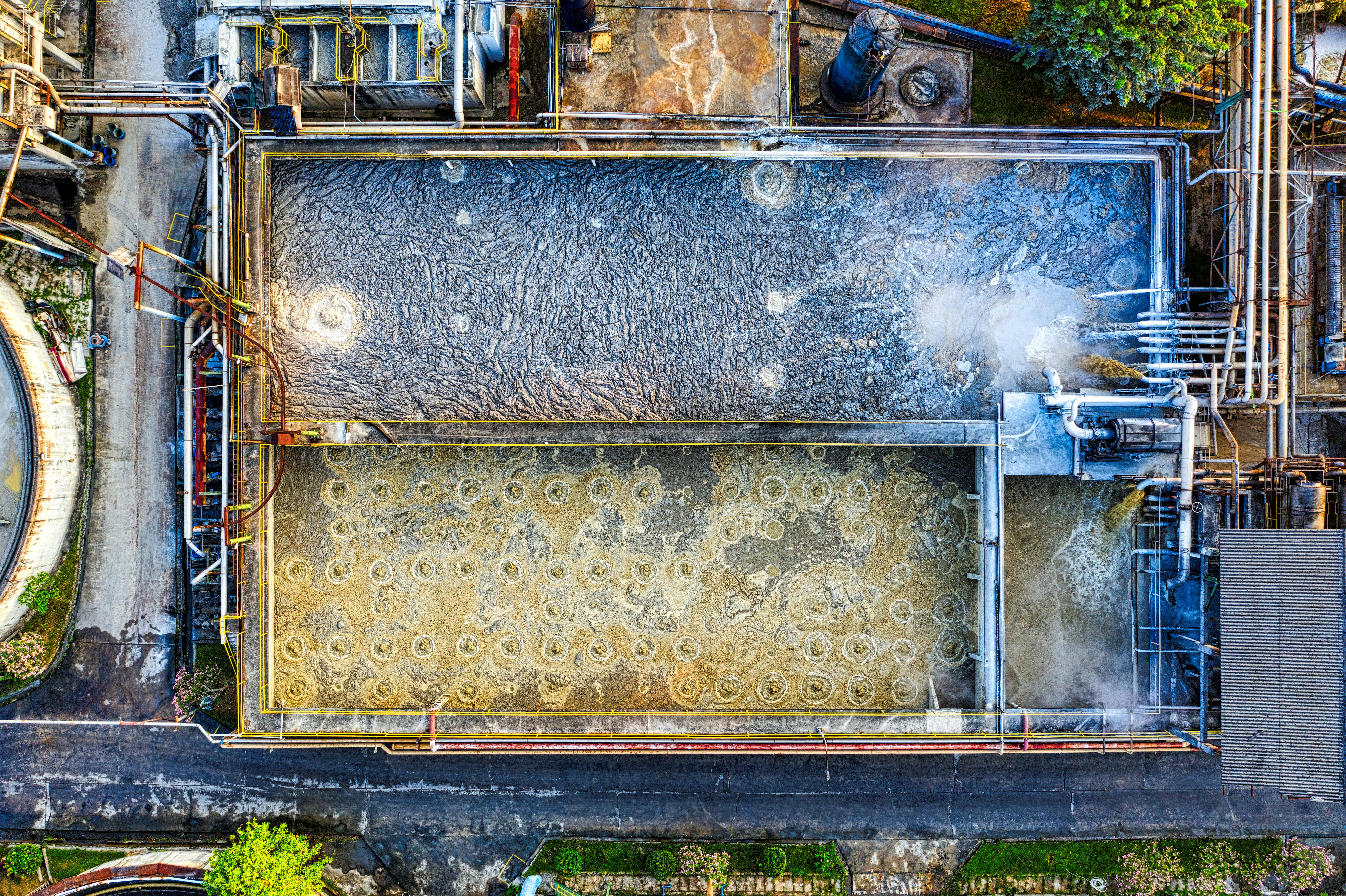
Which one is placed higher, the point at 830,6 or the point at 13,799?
the point at 830,6

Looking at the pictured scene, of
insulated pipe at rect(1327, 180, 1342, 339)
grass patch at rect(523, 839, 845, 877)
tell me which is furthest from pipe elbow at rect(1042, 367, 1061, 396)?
grass patch at rect(523, 839, 845, 877)

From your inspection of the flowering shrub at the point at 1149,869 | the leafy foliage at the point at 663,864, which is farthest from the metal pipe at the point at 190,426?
the flowering shrub at the point at 1149,869

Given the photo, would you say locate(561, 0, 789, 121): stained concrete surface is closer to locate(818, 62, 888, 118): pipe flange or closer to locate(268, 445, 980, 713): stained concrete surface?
locate(818, 62, 888, 118): pipe flange

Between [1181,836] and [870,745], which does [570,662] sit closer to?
[870,745]

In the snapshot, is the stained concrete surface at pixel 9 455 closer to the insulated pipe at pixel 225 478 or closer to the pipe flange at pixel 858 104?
the insulated pipe at pixel 225 478

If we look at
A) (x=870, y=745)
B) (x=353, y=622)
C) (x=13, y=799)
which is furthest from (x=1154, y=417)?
(x=13, y=799)

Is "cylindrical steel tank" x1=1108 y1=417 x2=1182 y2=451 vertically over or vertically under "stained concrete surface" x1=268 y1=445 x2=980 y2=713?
over

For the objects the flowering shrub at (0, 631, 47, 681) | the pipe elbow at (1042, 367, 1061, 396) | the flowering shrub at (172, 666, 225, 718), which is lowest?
the flowering shrub at (172, 666, 225, 718)
